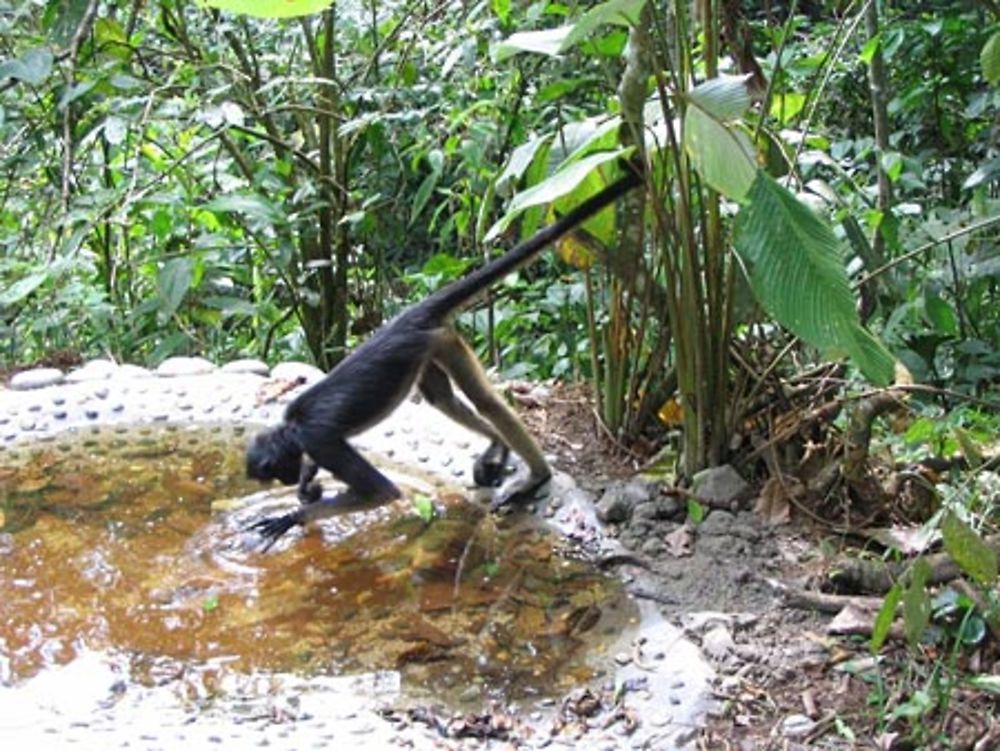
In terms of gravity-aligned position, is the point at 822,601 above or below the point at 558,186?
below

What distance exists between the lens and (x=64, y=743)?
3375mm

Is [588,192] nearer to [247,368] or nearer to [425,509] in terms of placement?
[425,509]

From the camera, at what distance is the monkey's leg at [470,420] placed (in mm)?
5598

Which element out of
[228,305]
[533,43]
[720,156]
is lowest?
[228,305]

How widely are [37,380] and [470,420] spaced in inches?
106

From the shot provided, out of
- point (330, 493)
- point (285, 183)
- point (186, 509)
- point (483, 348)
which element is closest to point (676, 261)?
point (330, 493)

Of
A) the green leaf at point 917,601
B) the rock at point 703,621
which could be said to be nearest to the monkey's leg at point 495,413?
the rock at point 703,621

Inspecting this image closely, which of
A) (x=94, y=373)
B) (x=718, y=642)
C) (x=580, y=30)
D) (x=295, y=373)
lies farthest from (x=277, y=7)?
(x=94, y=373)

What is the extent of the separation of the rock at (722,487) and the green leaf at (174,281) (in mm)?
2832

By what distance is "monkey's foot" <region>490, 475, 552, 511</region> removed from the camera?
5.32m

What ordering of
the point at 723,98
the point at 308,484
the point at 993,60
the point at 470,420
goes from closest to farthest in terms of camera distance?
the point at 723,98 < the point at 993,60 < the point at 308,484 < the point at 470,420

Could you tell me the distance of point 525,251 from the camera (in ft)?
16.1

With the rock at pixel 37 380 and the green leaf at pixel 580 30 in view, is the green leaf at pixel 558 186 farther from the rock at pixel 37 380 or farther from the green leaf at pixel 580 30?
the rock at pixel 37 380

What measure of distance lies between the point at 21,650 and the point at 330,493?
1.90 metres
